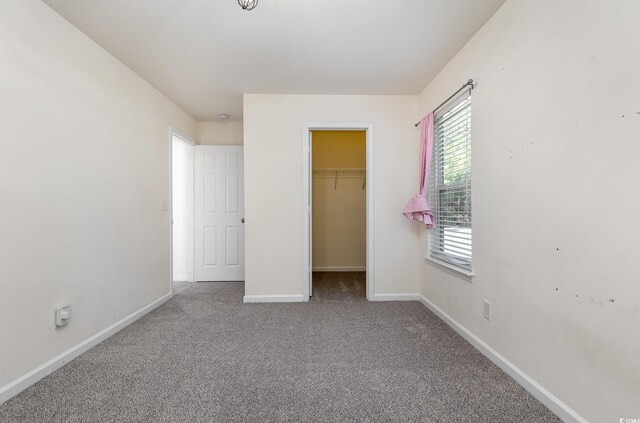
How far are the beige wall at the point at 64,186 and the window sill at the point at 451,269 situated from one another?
2878 millimetres

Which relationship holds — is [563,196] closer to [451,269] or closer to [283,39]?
[451,269]

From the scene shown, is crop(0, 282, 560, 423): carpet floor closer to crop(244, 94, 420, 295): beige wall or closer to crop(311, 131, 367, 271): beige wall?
crop(244, 94, 420, 295): beige wall

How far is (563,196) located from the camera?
1341 millimetres

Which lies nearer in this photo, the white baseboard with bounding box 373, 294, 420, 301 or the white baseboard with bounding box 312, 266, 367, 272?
the white baseboard with bounding box 373, 294, 420, 301

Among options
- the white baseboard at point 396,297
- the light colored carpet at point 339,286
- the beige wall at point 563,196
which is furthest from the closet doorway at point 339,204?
the beige wall at point 563,196

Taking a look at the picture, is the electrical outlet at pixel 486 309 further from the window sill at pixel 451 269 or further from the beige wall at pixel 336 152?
the beige wall at pixel 336 152

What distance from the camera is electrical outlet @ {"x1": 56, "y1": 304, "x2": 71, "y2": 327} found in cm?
178

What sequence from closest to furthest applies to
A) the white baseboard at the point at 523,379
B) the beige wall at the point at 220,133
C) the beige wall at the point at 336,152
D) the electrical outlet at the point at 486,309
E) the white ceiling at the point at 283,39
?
the white baseboard at the point at 523,379, the white ceiling at the point at 283,39, the electrical outlet at the point at 486,309, the beige wall at the point at 220,133, the beige wall at the point at 336,152

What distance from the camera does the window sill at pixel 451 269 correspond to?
2115 millimetres

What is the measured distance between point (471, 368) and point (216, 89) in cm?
334

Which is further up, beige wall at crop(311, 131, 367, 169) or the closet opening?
beige wall at crop(311, 131, 367, 169)

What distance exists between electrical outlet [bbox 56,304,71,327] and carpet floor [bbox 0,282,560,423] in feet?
0.97

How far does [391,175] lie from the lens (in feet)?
10.2

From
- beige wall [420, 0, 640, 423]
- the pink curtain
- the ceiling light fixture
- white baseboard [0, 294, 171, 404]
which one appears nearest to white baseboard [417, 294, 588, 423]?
beige wall [420, 0, 640, 423]
